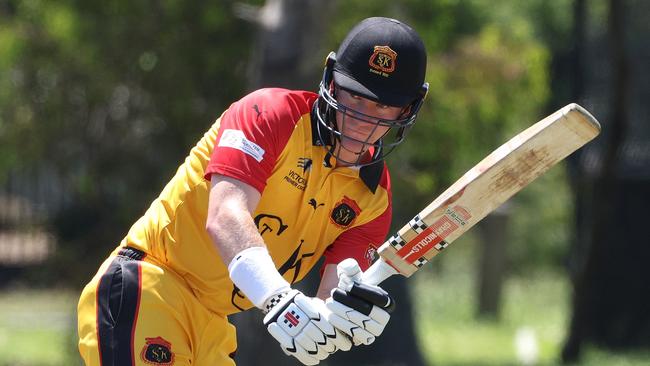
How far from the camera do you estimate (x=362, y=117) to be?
15.7 feet

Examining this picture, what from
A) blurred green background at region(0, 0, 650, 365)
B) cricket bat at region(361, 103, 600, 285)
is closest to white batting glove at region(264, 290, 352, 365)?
cricket bat at region(361, 103, 600, 285)

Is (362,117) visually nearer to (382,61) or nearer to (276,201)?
(382,61)

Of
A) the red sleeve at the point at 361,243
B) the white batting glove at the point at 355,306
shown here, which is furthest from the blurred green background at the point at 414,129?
the white batting glove at the point at 355,306

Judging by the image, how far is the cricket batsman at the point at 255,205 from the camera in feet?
15.3

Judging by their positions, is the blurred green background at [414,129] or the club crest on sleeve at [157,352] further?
→ the blurred green background at [414,129]

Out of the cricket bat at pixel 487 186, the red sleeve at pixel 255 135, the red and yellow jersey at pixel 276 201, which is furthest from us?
the red and yellow jersey at pixel 276 201

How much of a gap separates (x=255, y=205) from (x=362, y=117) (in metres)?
A: 0.52

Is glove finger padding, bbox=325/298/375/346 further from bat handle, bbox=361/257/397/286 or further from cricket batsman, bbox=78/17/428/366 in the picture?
bat handle, bbox=361/257/397/286

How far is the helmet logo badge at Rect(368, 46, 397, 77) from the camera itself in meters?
4.76

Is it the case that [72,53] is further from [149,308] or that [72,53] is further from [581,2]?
[149,308]

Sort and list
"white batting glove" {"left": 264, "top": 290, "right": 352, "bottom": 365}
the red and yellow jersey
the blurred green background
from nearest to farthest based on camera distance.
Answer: "white batting glove" {"left": 264, "top": 290, "right": 352, "bottom": 365}, the red and yellow jersey, the blurred green background

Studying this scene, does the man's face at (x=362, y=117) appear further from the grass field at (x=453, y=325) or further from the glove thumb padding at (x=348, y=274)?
the grass field at (x=453, y=325)

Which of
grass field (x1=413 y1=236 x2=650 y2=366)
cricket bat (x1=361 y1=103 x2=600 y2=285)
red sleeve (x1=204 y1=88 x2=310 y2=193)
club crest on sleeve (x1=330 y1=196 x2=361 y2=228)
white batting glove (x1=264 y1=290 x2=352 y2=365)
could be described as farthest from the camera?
grass field (x1=413 y1=236 x2=650 y2=366)

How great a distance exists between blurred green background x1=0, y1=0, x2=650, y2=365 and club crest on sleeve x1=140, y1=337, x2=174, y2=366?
6.35m
